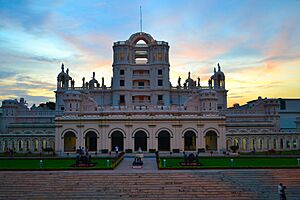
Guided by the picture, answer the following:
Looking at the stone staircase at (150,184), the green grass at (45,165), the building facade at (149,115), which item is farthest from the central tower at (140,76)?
the stone staircase at (150,184)

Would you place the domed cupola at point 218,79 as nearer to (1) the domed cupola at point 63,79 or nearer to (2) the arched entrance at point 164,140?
(2) the arched entrance at point 164,140

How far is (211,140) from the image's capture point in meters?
76.9

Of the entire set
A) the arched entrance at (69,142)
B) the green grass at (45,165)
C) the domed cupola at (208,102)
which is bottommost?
the green grass at (45,165)

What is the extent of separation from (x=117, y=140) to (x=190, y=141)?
1475cm

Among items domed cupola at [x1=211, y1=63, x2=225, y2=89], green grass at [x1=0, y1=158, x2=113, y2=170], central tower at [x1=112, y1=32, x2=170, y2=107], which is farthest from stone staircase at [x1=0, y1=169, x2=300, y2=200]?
domed cupola at [x1=211, y1=63, x2=225, y2=89]

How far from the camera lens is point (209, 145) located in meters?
76.9

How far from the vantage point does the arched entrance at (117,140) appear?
7325 cm

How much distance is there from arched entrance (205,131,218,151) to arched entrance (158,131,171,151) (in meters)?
8.04

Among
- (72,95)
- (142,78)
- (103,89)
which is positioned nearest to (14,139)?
(72,95)

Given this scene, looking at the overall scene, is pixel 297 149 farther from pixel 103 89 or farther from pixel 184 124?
pixel 103 89

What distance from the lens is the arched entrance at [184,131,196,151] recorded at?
73.5 m

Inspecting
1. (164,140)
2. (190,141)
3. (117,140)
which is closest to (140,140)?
(117,140)

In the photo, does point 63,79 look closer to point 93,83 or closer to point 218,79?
point 93,83

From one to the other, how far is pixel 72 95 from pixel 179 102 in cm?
2810
